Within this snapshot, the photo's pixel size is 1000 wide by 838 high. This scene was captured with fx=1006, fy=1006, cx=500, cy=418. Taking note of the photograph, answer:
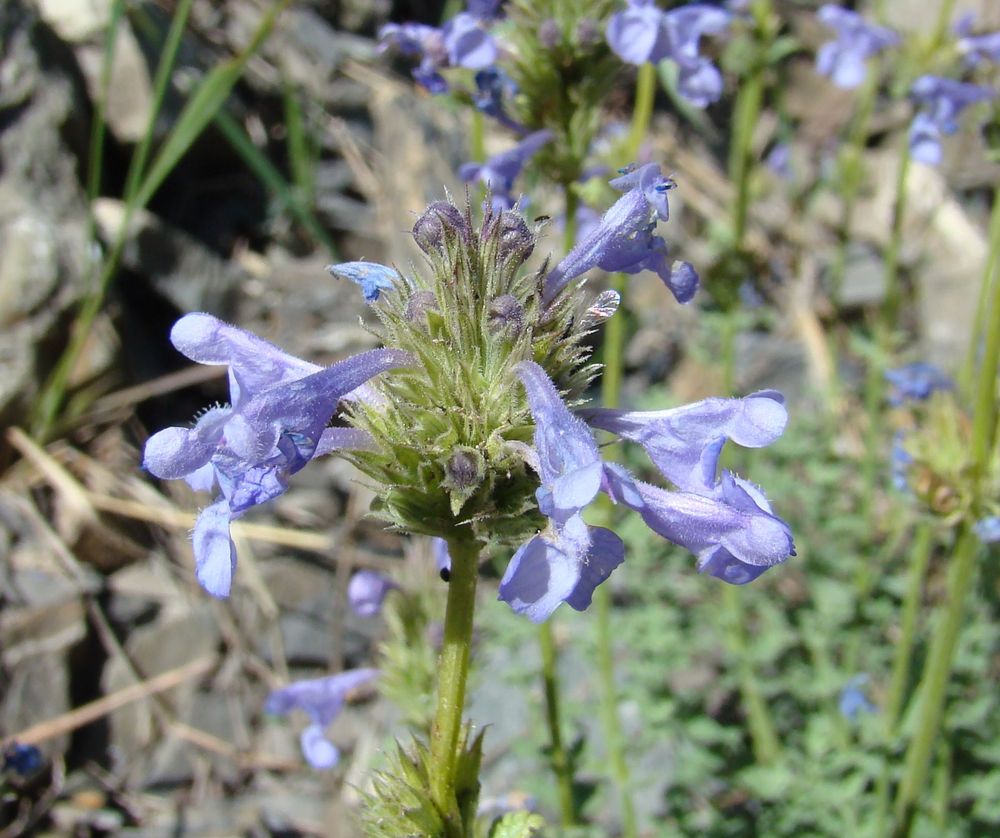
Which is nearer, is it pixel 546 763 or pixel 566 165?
pixel 566 165

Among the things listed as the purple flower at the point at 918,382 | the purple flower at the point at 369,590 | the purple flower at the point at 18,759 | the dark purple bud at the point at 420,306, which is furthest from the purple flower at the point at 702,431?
the purple flower at the point at 918,382

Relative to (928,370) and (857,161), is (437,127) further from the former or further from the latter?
(928,370)

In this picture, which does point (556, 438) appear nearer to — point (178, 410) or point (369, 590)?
point (369, 590)

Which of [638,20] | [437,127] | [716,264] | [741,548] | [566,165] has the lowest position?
[437,127]

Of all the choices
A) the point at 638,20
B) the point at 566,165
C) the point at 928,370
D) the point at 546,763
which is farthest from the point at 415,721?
the point at 928,370

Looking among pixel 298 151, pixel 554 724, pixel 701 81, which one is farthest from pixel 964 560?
pixel 298 151

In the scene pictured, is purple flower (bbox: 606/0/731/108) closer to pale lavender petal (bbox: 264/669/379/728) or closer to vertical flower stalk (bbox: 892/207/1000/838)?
vertical flower stalk (bbox: 892/207/1000/838)

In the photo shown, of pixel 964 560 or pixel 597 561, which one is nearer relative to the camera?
pixel 597 561
